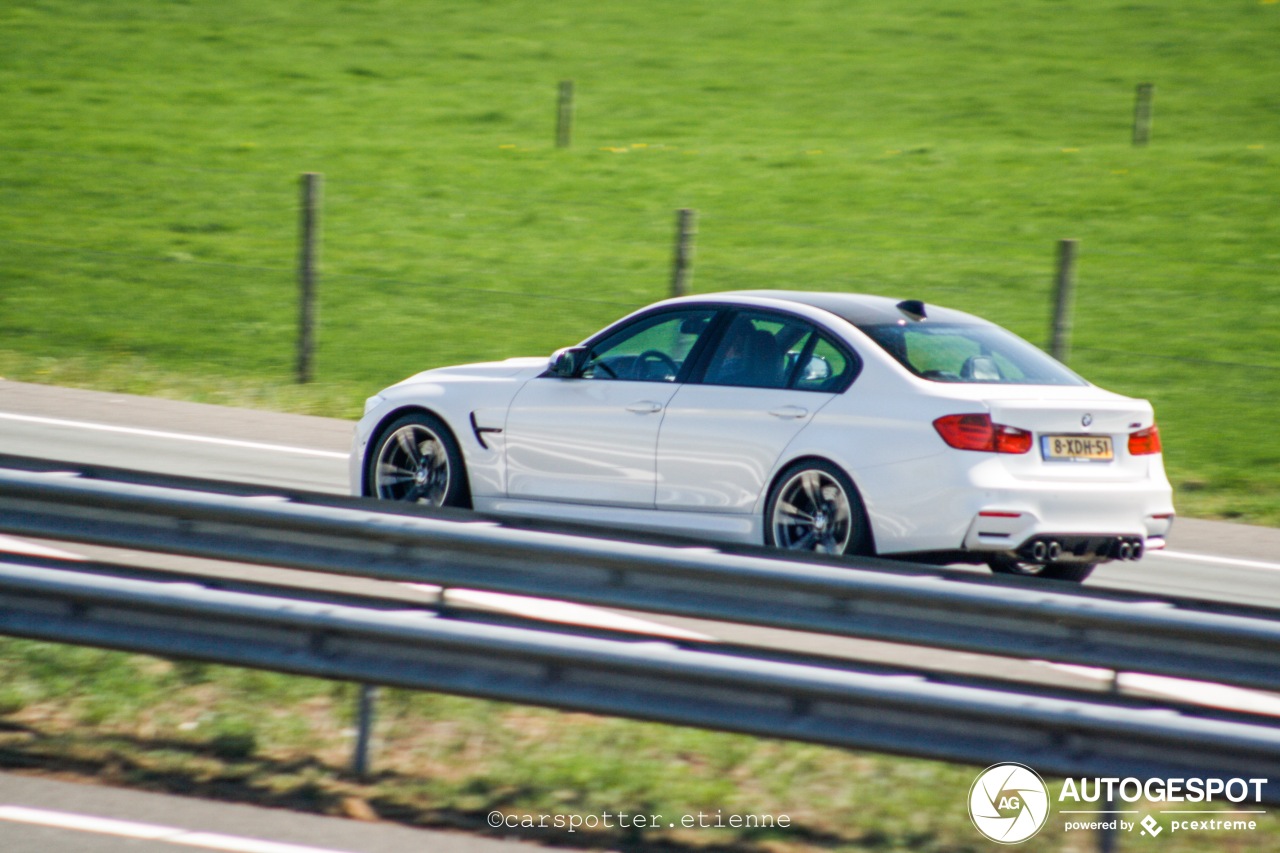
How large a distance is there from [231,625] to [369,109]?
2234 centimetres

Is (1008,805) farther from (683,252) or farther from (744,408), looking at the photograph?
(683,252)

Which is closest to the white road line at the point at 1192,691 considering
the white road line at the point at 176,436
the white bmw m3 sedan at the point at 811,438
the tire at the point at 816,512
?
the white bmw m3 sedan at the point at 811,438

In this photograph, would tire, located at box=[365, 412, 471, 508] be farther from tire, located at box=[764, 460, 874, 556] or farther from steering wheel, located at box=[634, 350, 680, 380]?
tire, located at box=[764, 460, 874, 556]

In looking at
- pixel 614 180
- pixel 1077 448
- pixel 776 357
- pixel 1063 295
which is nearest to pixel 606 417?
pixel 776 357

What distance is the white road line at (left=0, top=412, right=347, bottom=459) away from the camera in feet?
41.0

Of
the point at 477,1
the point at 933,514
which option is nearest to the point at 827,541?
the point at 933,514

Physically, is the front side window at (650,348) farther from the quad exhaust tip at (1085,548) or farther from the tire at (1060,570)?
the quad exhaust tip at (1085,548)

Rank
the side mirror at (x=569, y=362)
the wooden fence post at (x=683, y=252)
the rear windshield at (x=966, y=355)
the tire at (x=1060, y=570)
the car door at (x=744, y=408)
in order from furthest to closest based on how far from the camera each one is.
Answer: the wooden fence post at (x=683, y=252), the side mirror at (x=569, y=362), the tire at (x=1060, y=570), the car door at (x=744, y=408), the rear windshield at (x=966, y=355)

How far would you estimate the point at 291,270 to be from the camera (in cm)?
1852

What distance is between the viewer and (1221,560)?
418 inches

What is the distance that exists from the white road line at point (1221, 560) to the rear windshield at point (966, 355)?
251 centimetres

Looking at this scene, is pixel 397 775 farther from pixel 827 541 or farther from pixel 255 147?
pixel 255 147

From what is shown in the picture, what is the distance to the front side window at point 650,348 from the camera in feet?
29.4

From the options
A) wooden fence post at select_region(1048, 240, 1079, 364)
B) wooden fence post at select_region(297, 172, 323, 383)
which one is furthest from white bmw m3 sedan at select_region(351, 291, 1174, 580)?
wooden fence post at select_region(297, 172, 323, 383)
